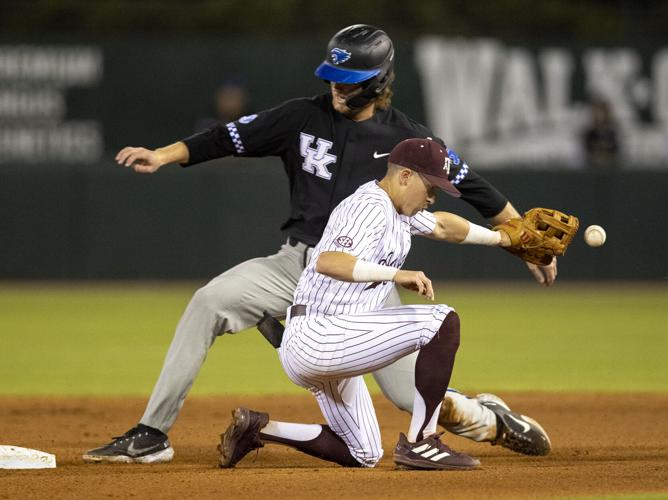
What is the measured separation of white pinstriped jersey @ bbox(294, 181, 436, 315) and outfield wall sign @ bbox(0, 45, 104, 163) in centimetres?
1057

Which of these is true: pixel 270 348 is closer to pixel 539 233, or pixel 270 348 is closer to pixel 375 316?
pixel 539 233

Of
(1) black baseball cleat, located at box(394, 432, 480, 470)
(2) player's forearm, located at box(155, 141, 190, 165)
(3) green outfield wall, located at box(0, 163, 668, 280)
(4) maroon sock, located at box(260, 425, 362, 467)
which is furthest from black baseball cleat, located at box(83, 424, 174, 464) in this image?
(3) green outfield wall, located at box(0, 163, 668, 280)

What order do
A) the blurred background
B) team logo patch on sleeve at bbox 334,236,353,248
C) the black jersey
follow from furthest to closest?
the blurred background, the black jersey, team logo patch on sleeve at bbox 334,236,353,248

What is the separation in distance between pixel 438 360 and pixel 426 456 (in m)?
0.39

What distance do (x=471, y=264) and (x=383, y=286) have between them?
9.34 meters

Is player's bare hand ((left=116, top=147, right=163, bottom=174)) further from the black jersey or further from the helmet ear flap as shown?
the helmet ear flap

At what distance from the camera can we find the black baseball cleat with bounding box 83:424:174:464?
4926mm

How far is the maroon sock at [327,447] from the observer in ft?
16.1

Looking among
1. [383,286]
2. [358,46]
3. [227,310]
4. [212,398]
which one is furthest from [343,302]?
[212,398]

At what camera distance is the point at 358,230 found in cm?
443

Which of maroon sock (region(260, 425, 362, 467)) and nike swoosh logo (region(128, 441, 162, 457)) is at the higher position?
maroon sock (region(260, 425, 362, 467))

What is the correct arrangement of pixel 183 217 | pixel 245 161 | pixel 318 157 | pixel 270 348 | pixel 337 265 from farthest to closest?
1. pixel 245 161
2. pixel 183 217
3. pixel 270 348
4. pixel 318 157
5. pixel 337 265

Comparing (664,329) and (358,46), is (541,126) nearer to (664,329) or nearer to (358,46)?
(664,329)

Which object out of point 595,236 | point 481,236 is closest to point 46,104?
point 481,236
